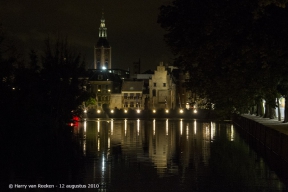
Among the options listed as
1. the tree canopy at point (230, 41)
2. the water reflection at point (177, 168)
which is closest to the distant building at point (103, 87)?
the water reflection at point (177, 168)

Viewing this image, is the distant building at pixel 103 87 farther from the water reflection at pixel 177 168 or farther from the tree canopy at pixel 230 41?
the tree canopy at pixel 230 41

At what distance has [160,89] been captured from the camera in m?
144

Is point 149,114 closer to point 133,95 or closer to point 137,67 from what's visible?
point 133,95

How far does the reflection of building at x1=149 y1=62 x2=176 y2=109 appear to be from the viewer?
Result: 144 m

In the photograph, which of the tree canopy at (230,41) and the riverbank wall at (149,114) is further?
the riverbank wall at (149,114)

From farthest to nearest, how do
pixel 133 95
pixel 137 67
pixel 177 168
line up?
pixel 137 67
pixel 133 95
pixel 177 168

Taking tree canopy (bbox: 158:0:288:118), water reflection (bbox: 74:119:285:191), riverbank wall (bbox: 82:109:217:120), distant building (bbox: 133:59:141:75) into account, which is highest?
distant building (bbox: 133:59:141:75)

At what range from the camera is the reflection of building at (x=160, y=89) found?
471 ft

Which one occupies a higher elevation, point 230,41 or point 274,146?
point 230,41

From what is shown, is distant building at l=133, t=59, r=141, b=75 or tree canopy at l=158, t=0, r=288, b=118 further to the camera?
distant building at l=133, t=59, r=141, b=75

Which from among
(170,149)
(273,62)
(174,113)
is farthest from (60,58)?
(174,113)

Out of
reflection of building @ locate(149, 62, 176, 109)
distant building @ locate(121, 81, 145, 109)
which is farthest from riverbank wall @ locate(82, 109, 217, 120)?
distant building @ locate(121, 81, 145, 109)

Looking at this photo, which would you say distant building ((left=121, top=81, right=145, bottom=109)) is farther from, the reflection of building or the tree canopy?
the tree canopy

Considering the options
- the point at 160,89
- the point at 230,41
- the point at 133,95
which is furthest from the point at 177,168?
the point at 133,95
